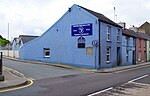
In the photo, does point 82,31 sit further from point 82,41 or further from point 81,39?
point 82,41

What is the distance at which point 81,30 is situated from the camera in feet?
88.9

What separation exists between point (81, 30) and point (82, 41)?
120cm

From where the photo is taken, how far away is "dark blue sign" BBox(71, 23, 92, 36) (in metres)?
26.6

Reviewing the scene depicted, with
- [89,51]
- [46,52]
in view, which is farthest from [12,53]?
[89,51]

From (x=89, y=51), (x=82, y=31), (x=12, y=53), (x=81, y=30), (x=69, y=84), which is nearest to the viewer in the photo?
(x=69, y=84)

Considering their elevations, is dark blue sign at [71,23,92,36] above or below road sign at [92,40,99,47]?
above

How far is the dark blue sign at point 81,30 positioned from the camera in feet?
87.3

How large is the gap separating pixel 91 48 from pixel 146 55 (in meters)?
22.7

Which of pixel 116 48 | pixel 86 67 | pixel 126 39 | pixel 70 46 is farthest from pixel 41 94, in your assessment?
pixel 126 39

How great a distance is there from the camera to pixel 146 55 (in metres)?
45.9

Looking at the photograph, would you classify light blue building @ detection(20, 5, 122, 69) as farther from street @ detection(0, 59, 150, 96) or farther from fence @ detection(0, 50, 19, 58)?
fence @ detection(0, 50, 19, 58)

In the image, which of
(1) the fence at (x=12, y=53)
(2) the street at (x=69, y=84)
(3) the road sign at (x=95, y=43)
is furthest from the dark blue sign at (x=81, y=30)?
(1) the fence at (x=12, y=53)

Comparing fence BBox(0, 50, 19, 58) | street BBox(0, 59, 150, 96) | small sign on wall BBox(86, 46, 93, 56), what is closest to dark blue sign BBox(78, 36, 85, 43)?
small sign on wall BBox(86, 46, 93, 56)

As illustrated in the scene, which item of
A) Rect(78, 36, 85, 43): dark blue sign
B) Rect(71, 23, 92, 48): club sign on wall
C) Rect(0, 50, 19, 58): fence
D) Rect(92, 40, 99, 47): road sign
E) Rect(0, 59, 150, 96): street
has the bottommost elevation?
Rect(0, 59, 150, 96): street
